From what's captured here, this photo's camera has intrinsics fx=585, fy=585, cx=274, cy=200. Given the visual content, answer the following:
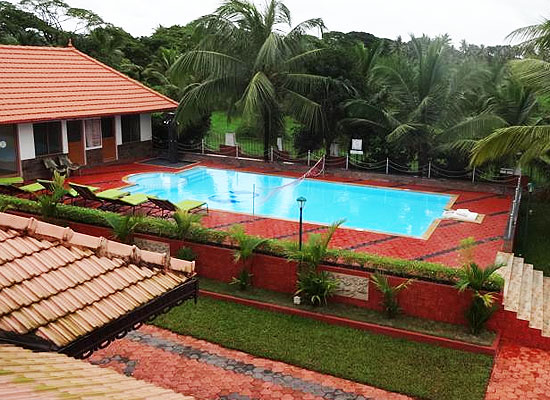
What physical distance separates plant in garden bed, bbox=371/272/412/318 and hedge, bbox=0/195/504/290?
0.22m

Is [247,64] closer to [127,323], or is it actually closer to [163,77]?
[163,77]

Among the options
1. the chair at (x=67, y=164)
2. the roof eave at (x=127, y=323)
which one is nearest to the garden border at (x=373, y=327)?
the roof eave at (x=127, y=323)

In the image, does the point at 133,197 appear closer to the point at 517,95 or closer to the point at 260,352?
the point at 260,352

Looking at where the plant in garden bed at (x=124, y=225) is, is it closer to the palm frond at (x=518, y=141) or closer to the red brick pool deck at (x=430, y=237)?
the red brick pool deck at (x=430, y=237)

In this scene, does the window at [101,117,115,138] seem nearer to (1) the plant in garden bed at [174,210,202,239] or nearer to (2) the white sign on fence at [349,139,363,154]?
(2) the white sign on fence at [349,139,363,154]

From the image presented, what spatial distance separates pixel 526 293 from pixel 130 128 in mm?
16810

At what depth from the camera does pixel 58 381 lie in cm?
352

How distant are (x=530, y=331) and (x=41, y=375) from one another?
838cm

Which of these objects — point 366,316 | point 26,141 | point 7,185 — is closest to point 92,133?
point 26,141

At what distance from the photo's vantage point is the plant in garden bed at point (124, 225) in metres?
11.9

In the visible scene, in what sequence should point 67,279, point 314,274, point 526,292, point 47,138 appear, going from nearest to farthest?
point 67,279
point 314,274
point 526,292
point 47,138

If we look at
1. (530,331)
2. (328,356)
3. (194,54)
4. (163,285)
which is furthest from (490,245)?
(194,54)

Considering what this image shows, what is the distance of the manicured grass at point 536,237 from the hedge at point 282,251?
428 cm

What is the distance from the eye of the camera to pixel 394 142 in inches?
816
